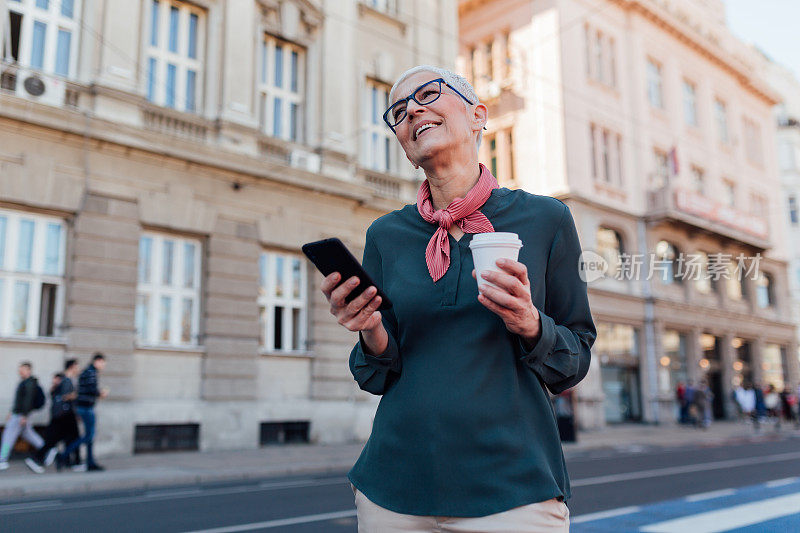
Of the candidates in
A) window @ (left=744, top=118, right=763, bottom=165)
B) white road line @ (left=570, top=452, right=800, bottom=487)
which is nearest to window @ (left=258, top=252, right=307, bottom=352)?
white road line @ (left=570, top=452, right=800, bottom=487)

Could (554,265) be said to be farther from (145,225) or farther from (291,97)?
(291,97)

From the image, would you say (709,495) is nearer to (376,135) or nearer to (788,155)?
(376,135)

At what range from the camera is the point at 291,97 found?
17.9 meters

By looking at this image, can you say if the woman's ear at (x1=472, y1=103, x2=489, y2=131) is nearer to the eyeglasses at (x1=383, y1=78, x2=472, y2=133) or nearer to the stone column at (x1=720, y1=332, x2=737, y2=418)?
the eyeglasses at (x1=383, y1=78, x2=472, y2=133)

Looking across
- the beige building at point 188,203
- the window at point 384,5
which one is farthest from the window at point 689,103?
the beige building at point 188,203

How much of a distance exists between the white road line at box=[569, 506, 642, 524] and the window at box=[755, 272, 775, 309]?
3188 cm

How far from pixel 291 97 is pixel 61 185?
6676 mm

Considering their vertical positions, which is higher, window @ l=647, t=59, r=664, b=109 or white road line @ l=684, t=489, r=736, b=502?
window @ l=647, t=59, r=664, b=109

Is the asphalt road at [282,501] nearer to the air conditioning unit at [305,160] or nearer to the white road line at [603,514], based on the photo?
the white road line at [603,514]

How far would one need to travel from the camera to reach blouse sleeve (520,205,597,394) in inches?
61.7

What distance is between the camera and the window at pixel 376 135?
19375 millimetres

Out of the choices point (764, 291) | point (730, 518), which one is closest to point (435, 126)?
point (730, 518)

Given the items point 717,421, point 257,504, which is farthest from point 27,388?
point 717,421

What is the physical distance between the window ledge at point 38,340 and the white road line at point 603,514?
982cm
